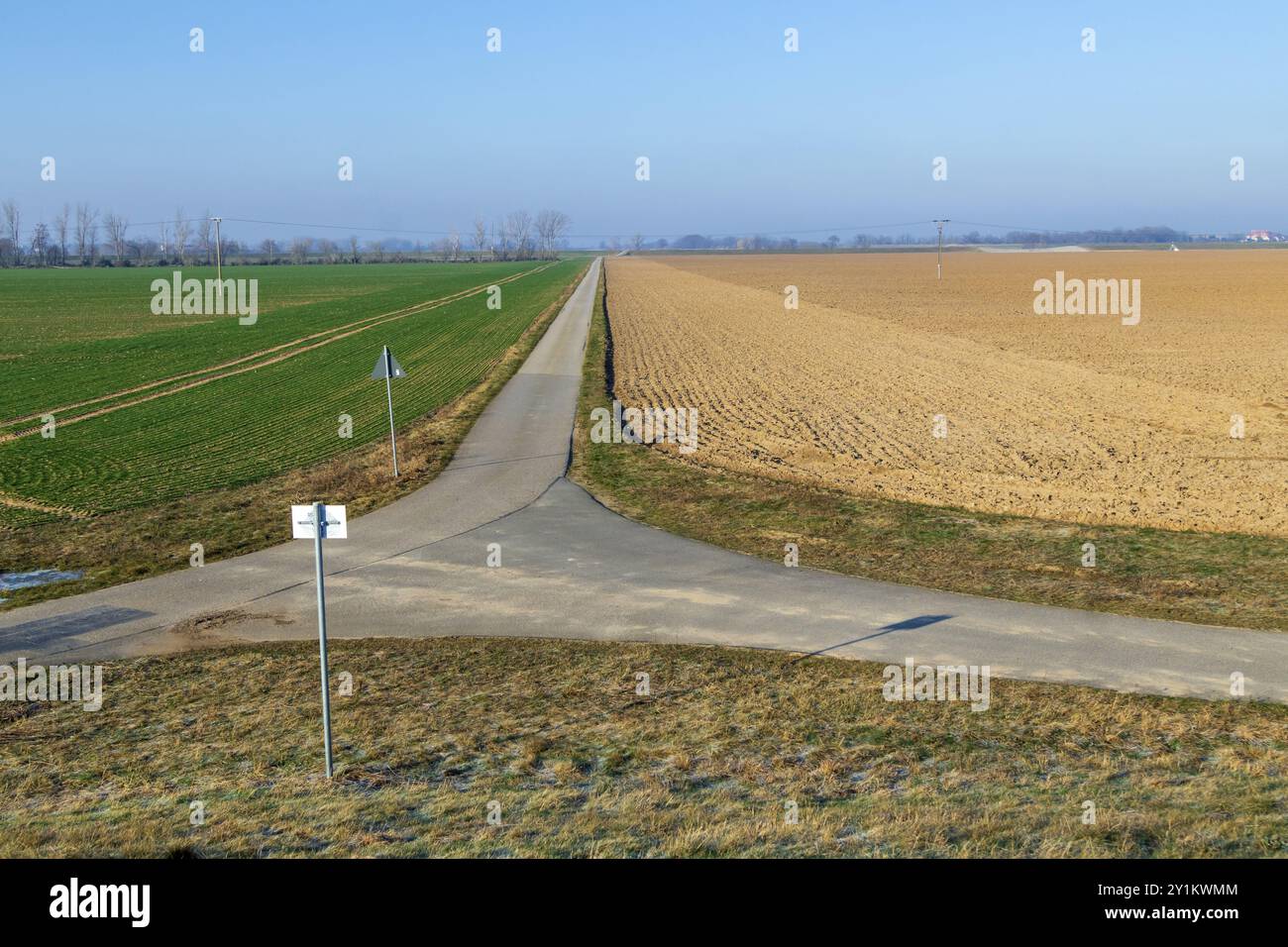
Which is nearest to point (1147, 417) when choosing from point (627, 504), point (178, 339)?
point (627, 504)

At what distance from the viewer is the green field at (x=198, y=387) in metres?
22.4

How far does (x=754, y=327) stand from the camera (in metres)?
56.5

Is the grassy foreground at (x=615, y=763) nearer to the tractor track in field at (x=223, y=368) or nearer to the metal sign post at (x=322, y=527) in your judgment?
the metal sign post at (x=322, y=527)

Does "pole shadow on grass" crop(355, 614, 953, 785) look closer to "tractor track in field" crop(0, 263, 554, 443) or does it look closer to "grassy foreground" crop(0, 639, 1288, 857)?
"grassy foreground" crop(0, 639, 1288, 857)

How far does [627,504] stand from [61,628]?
9.13 meters

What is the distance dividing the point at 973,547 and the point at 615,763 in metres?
8.42

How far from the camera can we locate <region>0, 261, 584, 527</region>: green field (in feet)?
73.4

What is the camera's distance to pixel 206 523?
59.2 feet
